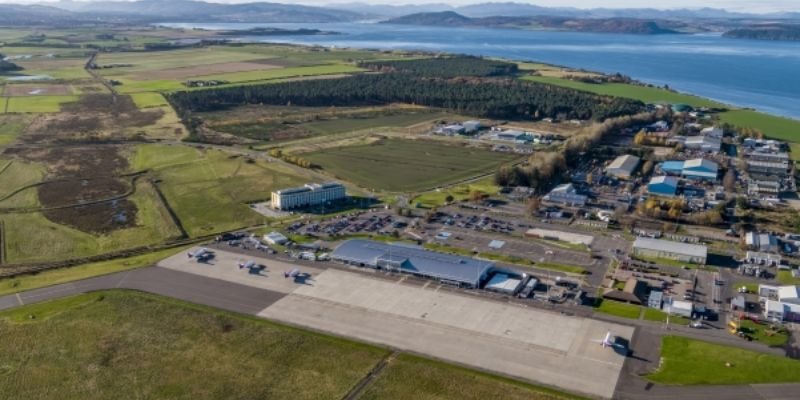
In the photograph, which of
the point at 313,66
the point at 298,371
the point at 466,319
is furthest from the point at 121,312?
the point at 313,66

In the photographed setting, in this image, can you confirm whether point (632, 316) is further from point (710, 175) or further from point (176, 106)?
point (176, 106)

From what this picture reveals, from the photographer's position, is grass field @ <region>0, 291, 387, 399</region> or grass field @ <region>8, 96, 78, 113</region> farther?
grass field @ <region>8, 96, 78, 113</region>


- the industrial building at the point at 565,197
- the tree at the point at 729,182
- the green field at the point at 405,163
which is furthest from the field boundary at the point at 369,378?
the tree at the point at 729,182

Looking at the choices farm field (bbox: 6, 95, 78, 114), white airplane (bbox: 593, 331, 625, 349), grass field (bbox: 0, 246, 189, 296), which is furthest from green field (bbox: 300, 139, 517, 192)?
farm field (bbox: 6, 95, 78, 114)

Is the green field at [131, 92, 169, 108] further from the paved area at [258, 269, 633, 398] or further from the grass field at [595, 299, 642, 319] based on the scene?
the grass field at [595, 299, 642, 319]

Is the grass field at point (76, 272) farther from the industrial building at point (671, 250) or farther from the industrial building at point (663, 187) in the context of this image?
the industrial building at point (663, 187)

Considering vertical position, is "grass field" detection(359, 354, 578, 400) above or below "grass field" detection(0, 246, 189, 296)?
above

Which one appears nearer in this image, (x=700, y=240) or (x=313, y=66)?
(x=700, y=240)
